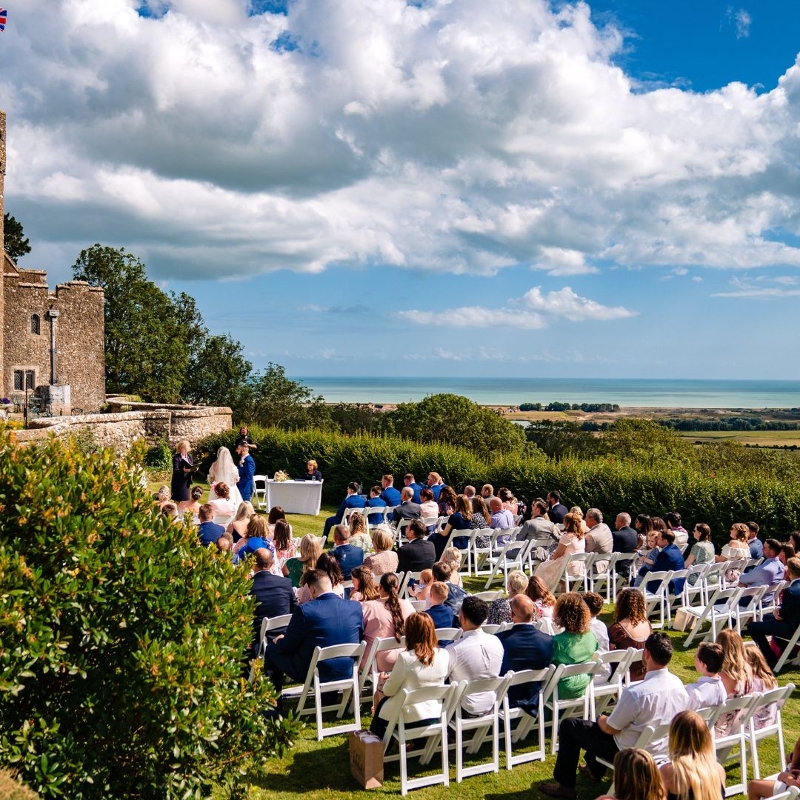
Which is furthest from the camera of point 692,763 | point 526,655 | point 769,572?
point 769,572

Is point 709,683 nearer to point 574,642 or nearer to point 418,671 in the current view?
point 574,642

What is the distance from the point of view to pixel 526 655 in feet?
20.1

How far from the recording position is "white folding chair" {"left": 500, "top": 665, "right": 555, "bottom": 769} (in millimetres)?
5820

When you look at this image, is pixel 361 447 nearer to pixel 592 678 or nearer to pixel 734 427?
pixel 592 678

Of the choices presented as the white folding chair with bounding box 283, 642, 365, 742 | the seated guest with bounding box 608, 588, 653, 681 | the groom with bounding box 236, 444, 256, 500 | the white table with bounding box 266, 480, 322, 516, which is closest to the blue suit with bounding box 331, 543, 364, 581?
the white folding chair with bounding box 283, 642, 365, 742

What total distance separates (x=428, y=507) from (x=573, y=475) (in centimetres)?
425

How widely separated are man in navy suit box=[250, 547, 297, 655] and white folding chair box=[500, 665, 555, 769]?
7.33 feet

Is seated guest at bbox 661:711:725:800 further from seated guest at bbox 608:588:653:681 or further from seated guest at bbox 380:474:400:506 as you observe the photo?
seated guest at bbox 380:474:400:506

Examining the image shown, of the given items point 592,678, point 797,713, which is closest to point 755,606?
point 797,713

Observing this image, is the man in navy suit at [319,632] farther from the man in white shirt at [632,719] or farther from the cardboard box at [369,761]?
the man in white shirt at [632,719]

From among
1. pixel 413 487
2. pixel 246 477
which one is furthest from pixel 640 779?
pixel 246 477

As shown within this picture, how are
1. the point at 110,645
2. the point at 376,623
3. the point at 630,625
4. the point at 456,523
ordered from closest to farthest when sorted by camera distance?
1. the point at 110,645
2. the point at 630,625
3. the point at 376,623
4. the point at 456,523

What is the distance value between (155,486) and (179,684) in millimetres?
16449

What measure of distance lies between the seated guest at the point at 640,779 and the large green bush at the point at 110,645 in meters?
1.99
